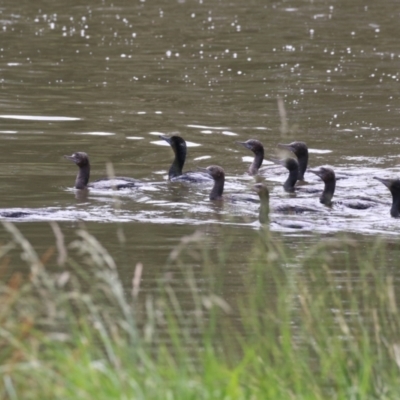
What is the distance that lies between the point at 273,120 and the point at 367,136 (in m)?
2.23

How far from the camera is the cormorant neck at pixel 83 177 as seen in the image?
14.9 m

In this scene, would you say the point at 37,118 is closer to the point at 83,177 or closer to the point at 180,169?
the point at 180,169

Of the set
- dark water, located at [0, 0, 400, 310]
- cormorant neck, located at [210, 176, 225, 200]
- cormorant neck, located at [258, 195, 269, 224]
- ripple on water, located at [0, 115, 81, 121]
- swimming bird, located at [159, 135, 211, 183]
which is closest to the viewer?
cormorant neck, located at [258, 195, 269, 224]

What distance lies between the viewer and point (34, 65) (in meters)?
26.2

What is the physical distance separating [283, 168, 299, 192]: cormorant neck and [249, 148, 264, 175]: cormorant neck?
99cm

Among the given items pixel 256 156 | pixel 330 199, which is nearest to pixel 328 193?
pixel 330 199

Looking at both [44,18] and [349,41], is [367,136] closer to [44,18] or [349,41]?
[349,41]

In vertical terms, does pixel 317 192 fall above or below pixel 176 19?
below

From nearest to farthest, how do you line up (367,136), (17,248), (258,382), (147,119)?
(258,382)
(17,248)
(367,136)
(147,119)

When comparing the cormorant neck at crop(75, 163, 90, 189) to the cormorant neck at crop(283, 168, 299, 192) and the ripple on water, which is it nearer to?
the cormorant neck at crop(283, 168, 299, 192)

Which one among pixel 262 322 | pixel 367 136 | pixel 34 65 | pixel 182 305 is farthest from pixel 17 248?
pixel 34 65

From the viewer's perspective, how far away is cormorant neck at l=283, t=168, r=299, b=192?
15.4 metres

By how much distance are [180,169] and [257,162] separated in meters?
1.24

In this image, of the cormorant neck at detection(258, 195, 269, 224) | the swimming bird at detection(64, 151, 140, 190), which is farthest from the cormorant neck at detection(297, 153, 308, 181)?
the cormorant neck at detection(258, 195, 269, 224)
